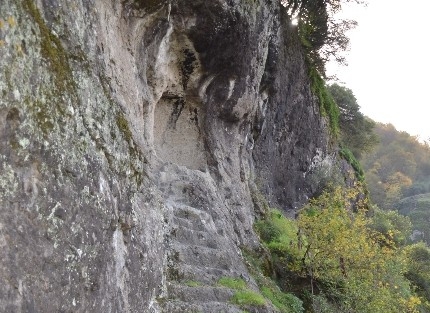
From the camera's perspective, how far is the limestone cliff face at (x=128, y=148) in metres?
4.30

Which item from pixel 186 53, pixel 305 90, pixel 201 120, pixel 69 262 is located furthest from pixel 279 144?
pixel 69 262

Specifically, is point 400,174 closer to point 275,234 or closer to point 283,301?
point 275,234

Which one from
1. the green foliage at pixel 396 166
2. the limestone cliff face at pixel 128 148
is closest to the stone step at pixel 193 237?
the limestone cliff face at pixel 128 148

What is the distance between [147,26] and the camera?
10688 millimetres

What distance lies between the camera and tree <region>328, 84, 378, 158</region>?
33.6m

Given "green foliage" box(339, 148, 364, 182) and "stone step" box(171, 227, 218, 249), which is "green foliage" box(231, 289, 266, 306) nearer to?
"stone step" box(171, 227, 218, 249)

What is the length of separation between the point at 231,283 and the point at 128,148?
3786 mm

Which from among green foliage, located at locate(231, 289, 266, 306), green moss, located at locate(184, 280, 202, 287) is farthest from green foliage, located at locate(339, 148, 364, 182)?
green moss, located at locate(184, 280, 202, 287)

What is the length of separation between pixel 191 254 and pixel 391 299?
5.04 meters

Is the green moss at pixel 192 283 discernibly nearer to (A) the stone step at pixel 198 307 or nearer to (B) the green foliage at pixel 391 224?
(A) the stone step at pixel 198 307

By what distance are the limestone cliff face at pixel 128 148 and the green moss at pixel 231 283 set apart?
164 millimetres

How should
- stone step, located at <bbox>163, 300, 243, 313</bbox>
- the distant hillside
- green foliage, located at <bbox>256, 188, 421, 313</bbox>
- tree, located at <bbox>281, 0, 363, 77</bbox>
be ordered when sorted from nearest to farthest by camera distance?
stone step, located at <bbox>163, 300, 243, 313</bbox> < green foliage, located at <bbox>256, 188, 421, 313</bbox> < tree, located at <bbox>281, 0, 363, 77</bbox> < the distant hillside

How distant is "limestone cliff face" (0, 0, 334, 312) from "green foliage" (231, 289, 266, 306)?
15 centimetres

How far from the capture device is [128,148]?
7.12m
